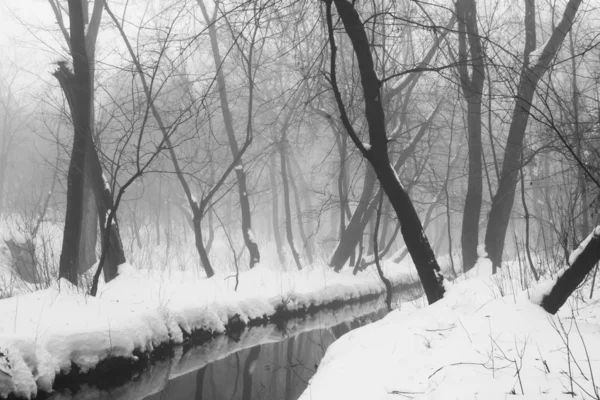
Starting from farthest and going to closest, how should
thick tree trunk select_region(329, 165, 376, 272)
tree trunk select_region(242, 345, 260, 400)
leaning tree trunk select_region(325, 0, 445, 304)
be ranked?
1. thick tree trunk select_region(329, 165, 376, 272)
2. leaning tree trunk select_region(325, 0, 445, 304)
3. tree trunk select_region(242, 345, 260, 400)

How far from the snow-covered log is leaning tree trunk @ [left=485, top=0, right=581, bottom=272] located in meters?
4.69

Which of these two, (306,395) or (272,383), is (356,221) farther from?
(306,395)

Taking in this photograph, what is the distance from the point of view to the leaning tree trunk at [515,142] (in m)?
8.73

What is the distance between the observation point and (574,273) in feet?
13.7

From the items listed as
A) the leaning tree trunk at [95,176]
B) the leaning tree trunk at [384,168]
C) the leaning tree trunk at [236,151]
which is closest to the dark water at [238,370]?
the leaning tree trunk at [384,168]

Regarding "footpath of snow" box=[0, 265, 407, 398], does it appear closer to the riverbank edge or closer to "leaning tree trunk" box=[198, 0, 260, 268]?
the riverbank edge

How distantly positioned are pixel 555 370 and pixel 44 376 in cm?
457

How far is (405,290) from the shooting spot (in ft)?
60.4

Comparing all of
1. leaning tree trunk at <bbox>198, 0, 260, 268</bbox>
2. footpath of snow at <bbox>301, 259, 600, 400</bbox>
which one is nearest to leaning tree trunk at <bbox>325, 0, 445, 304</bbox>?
footpath of snow at <bbox>301, 259, 600, 400</bbox>

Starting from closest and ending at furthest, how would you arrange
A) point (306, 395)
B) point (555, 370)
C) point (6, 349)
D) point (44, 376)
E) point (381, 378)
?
1. point (555, 370)
2. point (381, 378)
3. point (306, 395)
4. point (6, 349)
5. point (44, 376)

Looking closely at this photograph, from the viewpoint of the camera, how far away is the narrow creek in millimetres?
5652

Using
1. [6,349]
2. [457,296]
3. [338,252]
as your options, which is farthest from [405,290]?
[6,349]

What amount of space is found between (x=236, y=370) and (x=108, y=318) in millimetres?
1814

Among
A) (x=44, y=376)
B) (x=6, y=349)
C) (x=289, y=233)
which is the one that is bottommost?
(x=44, y=376)
